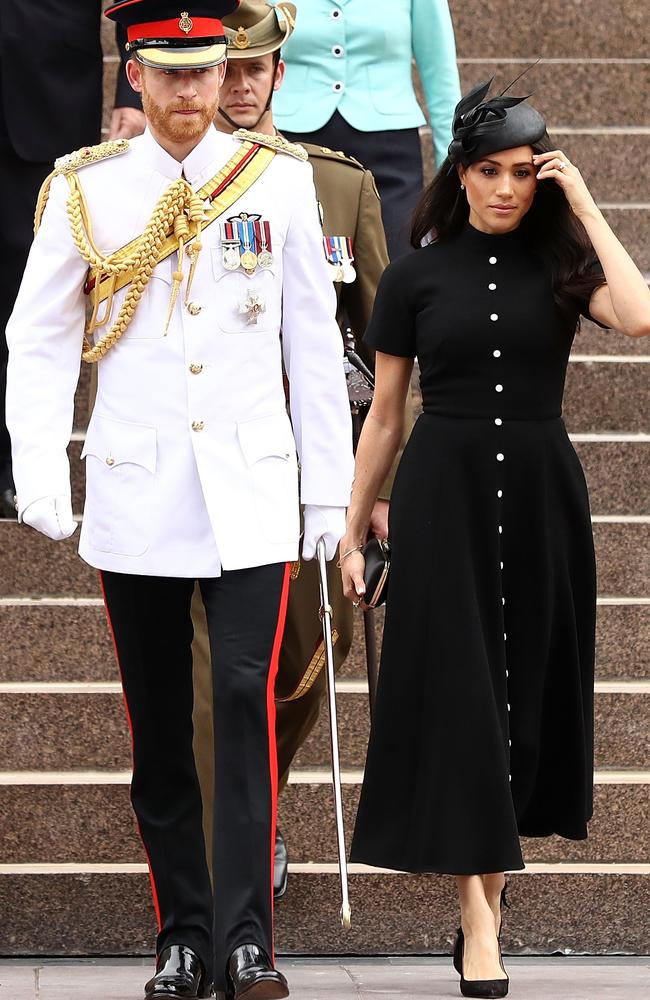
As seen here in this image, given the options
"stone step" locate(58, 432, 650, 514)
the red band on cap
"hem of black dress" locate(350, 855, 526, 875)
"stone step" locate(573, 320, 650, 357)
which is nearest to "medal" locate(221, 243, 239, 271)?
the red band on cap

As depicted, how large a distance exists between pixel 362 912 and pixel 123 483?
147 cm

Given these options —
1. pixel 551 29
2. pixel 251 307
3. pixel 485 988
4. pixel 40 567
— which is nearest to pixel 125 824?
pixel 40 567

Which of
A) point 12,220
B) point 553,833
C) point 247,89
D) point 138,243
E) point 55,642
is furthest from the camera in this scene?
point 12,220

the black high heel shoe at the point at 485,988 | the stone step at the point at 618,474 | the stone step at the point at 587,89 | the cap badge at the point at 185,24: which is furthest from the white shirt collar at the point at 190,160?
the stone step at the point at 587,89

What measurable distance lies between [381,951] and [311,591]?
915 millimetres

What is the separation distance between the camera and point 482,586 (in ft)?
14.6

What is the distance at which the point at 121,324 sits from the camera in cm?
416

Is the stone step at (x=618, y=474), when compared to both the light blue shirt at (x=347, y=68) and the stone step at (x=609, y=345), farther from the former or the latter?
the light blue shirt at (x=347, y=68)

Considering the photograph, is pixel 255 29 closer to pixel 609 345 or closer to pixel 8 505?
pixel 8 505

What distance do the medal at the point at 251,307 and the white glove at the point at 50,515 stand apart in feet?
1.70

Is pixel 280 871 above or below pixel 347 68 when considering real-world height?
below

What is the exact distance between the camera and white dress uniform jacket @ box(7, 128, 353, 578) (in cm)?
415

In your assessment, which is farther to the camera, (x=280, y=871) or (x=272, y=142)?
(x=280, y=871)

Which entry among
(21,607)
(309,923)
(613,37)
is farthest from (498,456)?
(613,37)
